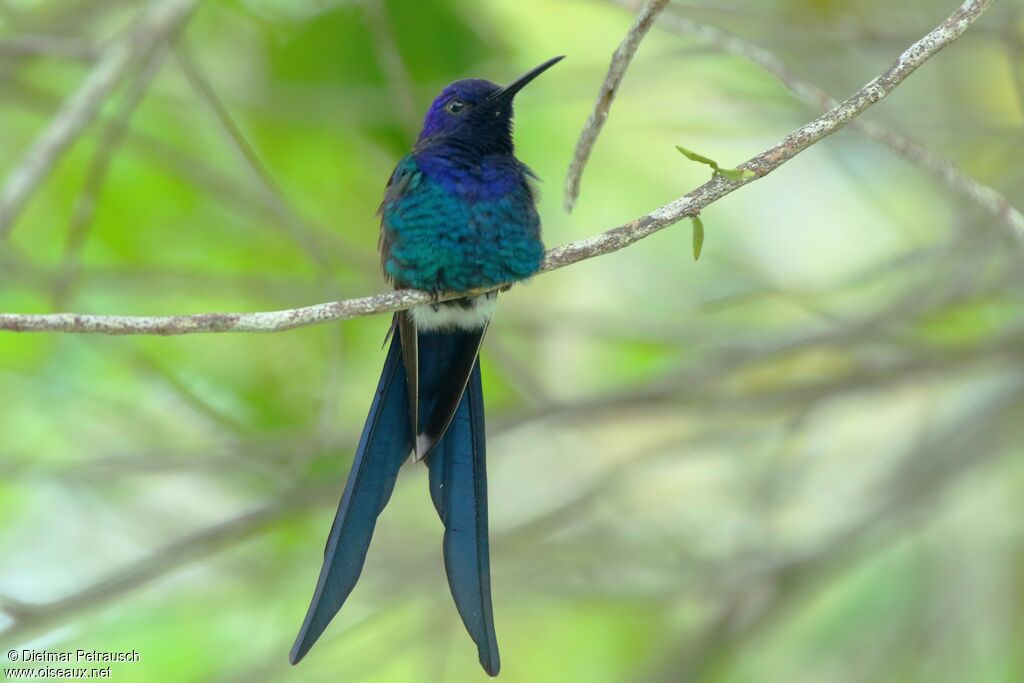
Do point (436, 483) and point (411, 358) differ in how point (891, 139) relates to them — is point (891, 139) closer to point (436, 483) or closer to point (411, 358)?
point (411, 358)

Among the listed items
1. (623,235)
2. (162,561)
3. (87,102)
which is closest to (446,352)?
(623,235)

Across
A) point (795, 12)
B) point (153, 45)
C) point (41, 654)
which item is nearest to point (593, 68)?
point (795, 12)

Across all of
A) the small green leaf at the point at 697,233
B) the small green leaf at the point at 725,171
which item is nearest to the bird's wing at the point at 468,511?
the small green leaf at the point at 697,233

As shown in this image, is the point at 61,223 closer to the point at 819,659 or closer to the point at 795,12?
the point at 795,12

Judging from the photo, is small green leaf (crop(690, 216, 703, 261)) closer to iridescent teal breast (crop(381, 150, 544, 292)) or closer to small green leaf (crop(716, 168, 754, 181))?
small green leaf (crop(716, 168, 754, 181))

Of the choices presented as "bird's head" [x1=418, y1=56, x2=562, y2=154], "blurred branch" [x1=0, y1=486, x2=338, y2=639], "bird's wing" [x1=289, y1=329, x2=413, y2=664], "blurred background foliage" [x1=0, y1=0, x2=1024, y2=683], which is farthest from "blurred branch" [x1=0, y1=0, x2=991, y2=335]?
"blurred background foliage" [x1=0, y1=0, x2=1024, y2=683]

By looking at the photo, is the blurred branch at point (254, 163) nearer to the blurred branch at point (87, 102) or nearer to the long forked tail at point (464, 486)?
the blurred branch at point (87, 102)
